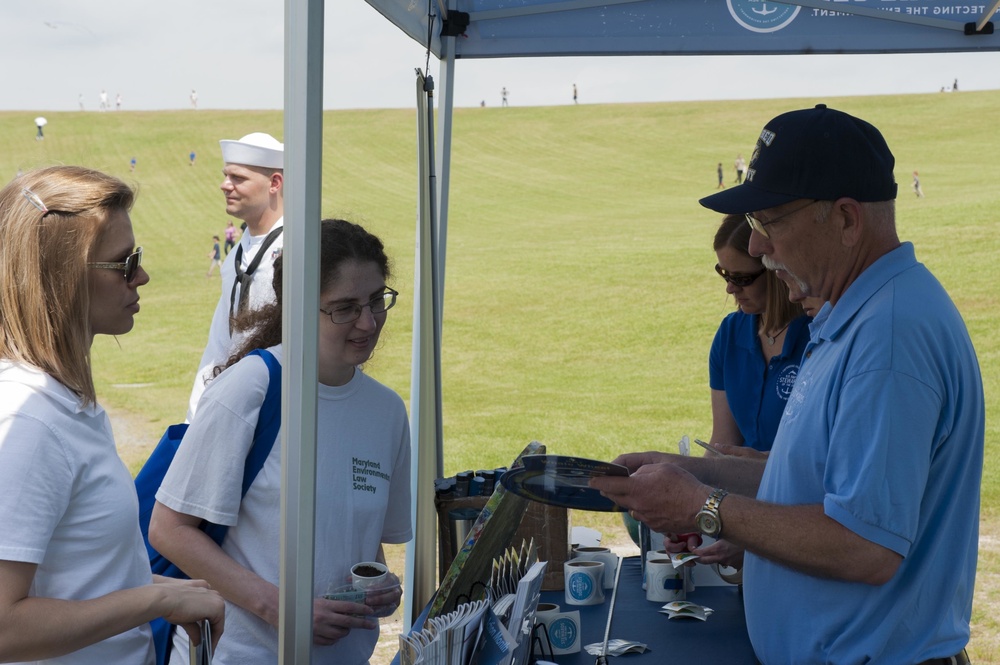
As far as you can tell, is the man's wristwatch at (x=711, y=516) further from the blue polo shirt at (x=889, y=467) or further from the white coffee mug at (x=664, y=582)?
the white coffee mug at (x=664, y=582)

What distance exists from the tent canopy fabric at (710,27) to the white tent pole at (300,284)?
1.95 metres

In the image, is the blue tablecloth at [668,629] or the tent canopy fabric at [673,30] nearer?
the blue tablecloth at [668,629]

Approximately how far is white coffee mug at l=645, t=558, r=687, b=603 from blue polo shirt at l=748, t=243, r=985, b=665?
0.74 metres

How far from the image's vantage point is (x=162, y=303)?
20.2 metres

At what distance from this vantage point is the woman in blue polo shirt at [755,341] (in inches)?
118

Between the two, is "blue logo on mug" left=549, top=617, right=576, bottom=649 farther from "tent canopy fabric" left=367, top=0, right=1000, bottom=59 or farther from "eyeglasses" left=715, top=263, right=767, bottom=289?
"tent canopy fabric" left=367, top=0, right=1000, bottom=59

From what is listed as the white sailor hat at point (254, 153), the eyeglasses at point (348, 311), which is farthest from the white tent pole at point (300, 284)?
the white sailor hat at point (254, 153)

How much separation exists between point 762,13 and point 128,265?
9.34ft

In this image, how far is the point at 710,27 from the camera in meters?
3.77

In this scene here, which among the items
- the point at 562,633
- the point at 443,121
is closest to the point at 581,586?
the point at 562,633

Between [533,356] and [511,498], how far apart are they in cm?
A: 1418

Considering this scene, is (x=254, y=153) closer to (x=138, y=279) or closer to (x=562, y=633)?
(x=138, y=279)

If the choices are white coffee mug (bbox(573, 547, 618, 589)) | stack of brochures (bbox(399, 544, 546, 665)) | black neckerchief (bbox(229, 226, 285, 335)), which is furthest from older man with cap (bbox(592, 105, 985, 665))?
black neckerchief (bbox(229, 226, 285, 335))

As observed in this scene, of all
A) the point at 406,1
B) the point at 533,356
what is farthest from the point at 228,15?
the point at 406,1
